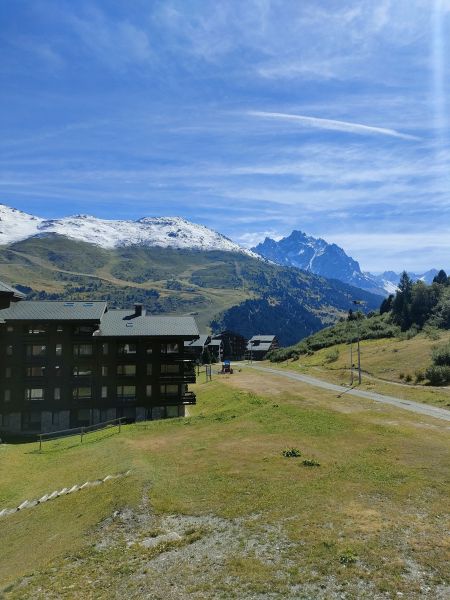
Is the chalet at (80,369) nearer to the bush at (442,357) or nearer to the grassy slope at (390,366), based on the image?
the grassy slope at (390,366)

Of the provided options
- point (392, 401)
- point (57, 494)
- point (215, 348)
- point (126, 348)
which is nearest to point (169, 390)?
point (126, 348)

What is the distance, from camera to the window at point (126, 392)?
238ft

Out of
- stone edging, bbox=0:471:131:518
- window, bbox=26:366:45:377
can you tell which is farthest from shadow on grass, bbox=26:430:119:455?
stone edging, bbox=0:471:131:518

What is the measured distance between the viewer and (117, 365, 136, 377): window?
7312 centimetres

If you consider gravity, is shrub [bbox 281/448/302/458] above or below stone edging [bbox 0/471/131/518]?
above

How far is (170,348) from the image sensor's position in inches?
2958

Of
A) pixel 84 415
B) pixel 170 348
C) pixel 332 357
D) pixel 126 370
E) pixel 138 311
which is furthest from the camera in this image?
pixel 332 357

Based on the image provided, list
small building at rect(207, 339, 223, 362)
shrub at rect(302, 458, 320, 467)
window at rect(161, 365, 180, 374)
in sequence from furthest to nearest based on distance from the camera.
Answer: small building at rect(207, 339, 223, 362), window at rect(161, 365, 180, 374), shrub at rect(302, 458, 320, 467)

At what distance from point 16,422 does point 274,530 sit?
5808 centimetres

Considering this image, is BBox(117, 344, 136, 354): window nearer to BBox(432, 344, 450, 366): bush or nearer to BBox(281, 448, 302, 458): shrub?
BBox(281, 448, 302, 458): shrub

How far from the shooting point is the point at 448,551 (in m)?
20.8

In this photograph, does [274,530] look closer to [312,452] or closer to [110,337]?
[312,452]

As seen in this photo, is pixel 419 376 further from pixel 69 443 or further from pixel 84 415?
pixel 69 443

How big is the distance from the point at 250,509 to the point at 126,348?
50.3m
